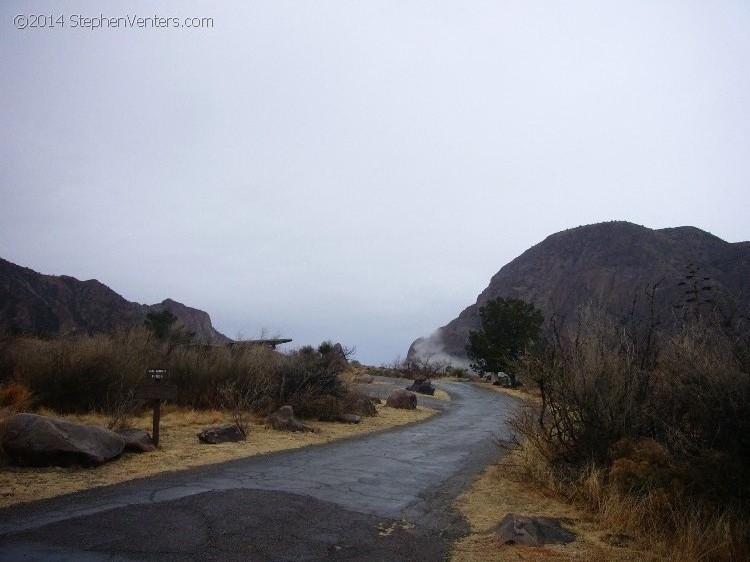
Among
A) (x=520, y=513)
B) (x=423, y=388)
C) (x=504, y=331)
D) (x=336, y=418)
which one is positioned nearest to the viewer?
(x=520, y=513)

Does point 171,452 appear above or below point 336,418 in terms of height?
above

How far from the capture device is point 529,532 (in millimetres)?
5719

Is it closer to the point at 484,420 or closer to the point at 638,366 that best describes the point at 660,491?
the point at 638,366

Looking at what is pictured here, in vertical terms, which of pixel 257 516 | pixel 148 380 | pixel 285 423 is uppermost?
pixel 148 380

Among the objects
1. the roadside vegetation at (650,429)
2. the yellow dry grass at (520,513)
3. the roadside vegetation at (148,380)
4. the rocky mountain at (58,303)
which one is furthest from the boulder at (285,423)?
the rocky mountain at (58,303)

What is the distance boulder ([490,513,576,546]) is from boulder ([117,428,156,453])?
6.68 metres

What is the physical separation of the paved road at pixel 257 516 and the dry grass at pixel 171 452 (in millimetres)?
514

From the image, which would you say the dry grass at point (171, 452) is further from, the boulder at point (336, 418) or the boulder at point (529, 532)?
the boulder at point (529, 532)

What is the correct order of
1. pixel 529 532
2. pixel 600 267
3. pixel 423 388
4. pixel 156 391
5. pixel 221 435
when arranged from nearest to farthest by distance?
pixel 529 532 < pixel 156 391 < pixel 221 435 < pixel 423 388 < pixel 600 267

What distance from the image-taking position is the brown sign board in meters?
10.5

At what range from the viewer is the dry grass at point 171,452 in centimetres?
723

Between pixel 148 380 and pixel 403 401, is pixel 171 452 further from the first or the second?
pixel 403 401

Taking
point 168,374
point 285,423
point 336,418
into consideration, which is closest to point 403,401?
point 336,418

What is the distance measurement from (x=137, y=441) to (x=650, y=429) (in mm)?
8500
